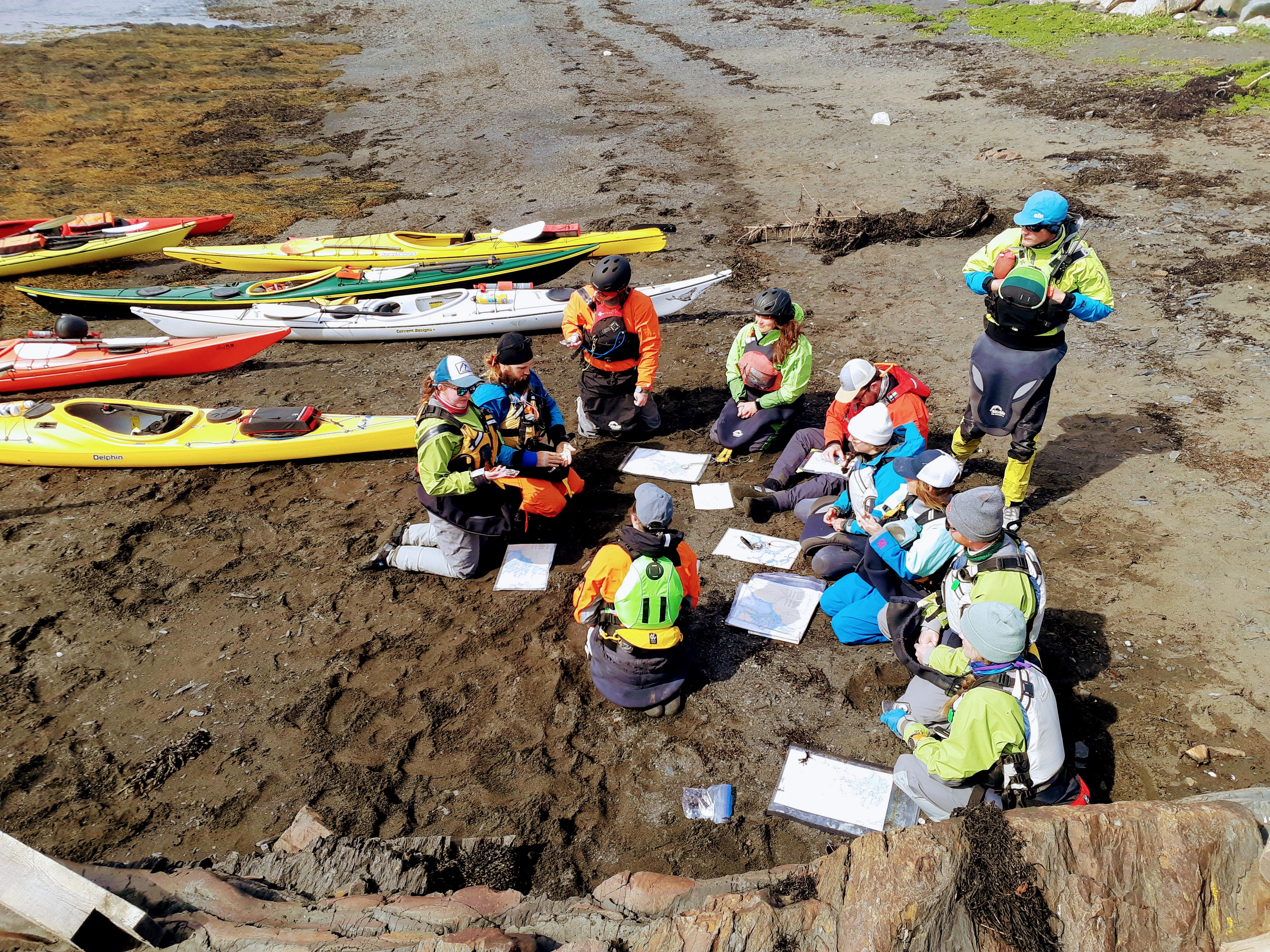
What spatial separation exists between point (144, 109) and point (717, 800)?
2403cm

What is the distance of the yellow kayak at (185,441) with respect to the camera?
22.3 feet

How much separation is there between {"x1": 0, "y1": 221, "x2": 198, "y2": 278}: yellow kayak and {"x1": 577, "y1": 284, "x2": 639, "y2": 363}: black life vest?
7.93 meters

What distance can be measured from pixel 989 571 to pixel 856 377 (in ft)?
7.08

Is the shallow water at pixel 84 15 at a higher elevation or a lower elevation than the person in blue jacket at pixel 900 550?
higher

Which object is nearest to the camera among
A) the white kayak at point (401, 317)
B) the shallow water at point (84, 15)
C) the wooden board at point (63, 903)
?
the wooden board at point (63, 903)

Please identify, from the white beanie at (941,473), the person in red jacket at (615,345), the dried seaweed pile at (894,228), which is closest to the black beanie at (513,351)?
the person in red jacket at (615,345)

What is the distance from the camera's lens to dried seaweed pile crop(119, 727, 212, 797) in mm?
4152

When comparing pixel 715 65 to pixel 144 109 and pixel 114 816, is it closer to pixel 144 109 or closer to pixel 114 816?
pixel 144 109

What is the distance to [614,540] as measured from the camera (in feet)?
19.4

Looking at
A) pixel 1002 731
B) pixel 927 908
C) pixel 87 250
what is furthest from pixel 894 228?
pixel 87 250

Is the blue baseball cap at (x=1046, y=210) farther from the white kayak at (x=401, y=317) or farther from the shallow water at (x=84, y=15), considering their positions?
the shallow water at (x=84, y=15)

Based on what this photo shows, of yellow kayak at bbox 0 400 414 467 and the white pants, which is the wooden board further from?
yellow kayak at bbox 0 400 414 467

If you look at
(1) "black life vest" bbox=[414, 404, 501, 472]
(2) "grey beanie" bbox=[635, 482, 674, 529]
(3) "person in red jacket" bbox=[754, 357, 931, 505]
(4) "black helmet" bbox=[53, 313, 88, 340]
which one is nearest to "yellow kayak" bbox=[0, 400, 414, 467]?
(1) "black life vest" bbox=[414, 404, 501, 472]

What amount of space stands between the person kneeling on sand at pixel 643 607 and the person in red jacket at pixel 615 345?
9.21ft
